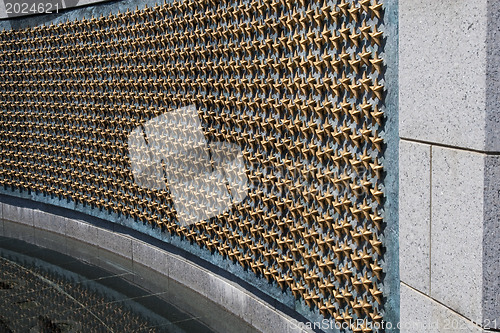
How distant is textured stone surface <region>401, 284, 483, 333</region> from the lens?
4.98 meters

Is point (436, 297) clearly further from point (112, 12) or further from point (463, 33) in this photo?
point (112, 12)

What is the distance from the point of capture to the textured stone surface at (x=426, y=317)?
4977 mm

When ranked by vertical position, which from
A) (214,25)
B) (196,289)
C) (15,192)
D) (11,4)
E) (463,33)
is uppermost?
(11,4)

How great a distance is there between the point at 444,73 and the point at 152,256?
282 inches

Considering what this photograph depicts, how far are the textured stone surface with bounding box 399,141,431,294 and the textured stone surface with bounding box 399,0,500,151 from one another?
16cm

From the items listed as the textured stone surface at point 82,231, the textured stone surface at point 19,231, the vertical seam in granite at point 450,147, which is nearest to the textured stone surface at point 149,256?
the textured stone surface at point 82,231

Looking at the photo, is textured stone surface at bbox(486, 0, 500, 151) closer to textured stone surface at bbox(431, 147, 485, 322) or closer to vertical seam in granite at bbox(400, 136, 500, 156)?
vertical seam in granite at bbox(400, 136, 500, 156)

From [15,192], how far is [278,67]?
29.5 ft

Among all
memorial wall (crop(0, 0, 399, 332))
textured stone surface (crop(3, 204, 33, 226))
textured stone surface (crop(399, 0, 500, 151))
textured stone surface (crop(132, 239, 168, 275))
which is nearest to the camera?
textured stone surface (crop(399, 0, 500, 151))

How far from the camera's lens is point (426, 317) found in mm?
5410

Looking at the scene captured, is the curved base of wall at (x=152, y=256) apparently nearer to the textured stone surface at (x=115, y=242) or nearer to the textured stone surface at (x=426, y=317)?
the textured stone surface at (x=115, y=242)

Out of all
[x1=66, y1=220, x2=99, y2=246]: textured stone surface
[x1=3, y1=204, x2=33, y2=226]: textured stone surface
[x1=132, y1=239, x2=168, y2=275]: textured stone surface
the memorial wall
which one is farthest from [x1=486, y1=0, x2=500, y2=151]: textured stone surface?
[x1=3, y1=204, x2=33, y2=226]: textured stone surface

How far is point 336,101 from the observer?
6516 millimetres

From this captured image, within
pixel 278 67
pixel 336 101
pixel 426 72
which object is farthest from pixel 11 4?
pixel 426 72
